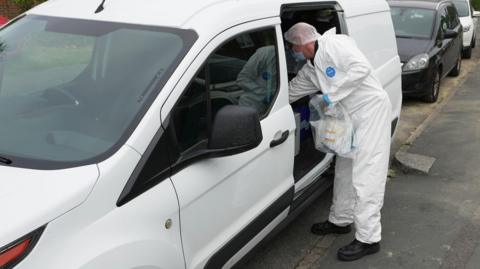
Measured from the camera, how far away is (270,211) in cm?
299

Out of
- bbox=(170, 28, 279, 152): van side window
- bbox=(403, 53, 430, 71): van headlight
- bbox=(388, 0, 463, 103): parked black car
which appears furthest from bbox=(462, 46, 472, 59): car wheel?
bbox=(170, 28, 279, 152): van side window

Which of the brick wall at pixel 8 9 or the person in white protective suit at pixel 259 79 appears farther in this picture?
the brick wall at pixel 8 9

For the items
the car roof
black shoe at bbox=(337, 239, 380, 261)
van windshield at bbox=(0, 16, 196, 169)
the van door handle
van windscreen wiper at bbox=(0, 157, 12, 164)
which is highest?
van windshield at bbox=(0, 16, 196, 169)

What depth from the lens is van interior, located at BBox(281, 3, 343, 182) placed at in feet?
12.4

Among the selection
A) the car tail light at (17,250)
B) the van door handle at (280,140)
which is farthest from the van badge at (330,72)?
the car tail light at (17,250)

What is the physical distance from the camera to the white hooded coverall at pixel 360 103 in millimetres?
3201

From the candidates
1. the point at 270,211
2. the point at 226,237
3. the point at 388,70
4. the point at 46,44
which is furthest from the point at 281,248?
the point at 46,44

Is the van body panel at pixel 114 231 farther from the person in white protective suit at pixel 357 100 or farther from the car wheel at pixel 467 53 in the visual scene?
the car wheel at pixel 467 53

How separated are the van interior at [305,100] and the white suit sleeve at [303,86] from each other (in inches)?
11.1

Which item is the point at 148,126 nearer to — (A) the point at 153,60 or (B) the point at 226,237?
(A) the point at 153,60

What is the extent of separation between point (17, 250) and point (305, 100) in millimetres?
2757

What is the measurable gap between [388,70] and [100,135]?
3080 mm

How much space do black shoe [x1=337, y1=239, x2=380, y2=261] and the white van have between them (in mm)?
671

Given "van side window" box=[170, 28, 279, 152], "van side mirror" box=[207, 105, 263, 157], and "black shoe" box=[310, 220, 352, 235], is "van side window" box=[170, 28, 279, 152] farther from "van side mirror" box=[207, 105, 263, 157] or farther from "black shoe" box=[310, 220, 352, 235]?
"black shoe" box=[310, 220, 352, 235]
